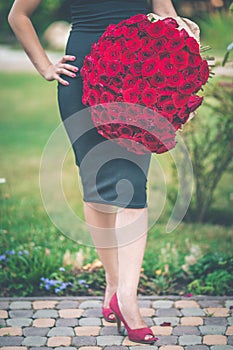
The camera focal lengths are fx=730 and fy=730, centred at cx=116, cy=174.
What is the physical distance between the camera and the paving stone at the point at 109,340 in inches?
130

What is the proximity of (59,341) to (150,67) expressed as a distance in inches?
51.6

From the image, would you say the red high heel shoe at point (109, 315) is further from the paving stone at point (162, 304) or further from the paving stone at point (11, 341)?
the paving stone at point (11, 341)

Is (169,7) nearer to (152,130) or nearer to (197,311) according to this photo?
(152,130)

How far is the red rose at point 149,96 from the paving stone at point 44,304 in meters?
1.32

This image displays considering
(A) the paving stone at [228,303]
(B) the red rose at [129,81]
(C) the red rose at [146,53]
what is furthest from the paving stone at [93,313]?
(C) the red rose at [146,53]

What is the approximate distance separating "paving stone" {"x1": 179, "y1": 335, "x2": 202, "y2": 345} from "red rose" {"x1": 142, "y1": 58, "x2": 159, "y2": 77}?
1.21 meters

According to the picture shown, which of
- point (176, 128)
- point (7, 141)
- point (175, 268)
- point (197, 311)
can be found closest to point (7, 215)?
point (175, 268)

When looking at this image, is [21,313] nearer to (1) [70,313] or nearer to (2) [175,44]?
(1) [70,313]

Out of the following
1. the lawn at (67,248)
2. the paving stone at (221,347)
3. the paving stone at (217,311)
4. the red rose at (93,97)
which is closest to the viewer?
the red rose at (93,97)

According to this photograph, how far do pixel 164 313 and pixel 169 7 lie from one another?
149cm

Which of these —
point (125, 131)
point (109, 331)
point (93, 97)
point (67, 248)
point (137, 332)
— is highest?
point (93, 97)

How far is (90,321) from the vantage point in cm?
356

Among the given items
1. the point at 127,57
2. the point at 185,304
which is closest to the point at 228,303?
the point at 185,304

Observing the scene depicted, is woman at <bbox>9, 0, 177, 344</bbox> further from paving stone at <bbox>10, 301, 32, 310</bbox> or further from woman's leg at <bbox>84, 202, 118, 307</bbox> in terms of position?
paving stone at <bbox>10, 301, 32, 310</bbox>
